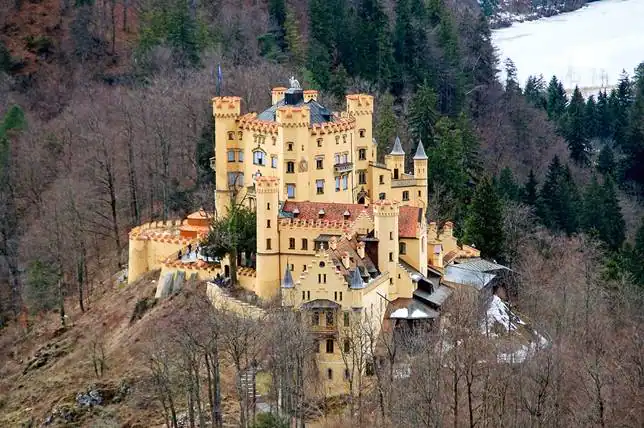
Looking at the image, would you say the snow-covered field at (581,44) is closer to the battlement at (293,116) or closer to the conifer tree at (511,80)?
the conifer tree at (511,80)

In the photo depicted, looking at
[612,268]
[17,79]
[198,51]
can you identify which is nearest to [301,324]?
[612,268]

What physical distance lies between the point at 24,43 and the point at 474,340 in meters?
69.5

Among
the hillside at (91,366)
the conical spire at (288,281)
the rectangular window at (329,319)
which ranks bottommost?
the hillside at (91,366)

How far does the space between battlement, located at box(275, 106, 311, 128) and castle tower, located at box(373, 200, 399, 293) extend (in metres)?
8.36

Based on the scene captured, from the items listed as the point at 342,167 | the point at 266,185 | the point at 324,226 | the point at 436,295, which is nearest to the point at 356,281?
the point at 324,226

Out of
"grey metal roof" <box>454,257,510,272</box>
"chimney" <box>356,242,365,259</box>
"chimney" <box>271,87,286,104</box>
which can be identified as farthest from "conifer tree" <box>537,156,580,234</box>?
"chimney" <box>356,242,365,259</box>

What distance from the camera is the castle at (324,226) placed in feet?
224

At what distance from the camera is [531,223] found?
94.4m

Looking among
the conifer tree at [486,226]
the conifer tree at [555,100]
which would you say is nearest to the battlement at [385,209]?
the conifer tree at [486,226]

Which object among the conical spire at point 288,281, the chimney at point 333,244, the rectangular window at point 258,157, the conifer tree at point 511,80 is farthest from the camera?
the conifer tree at point 511,80

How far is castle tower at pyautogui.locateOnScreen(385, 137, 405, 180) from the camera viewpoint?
81.6 m

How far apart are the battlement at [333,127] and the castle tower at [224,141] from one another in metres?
4.15

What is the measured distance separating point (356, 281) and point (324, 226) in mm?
5500

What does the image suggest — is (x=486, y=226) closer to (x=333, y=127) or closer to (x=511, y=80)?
(x=333, y=127)
